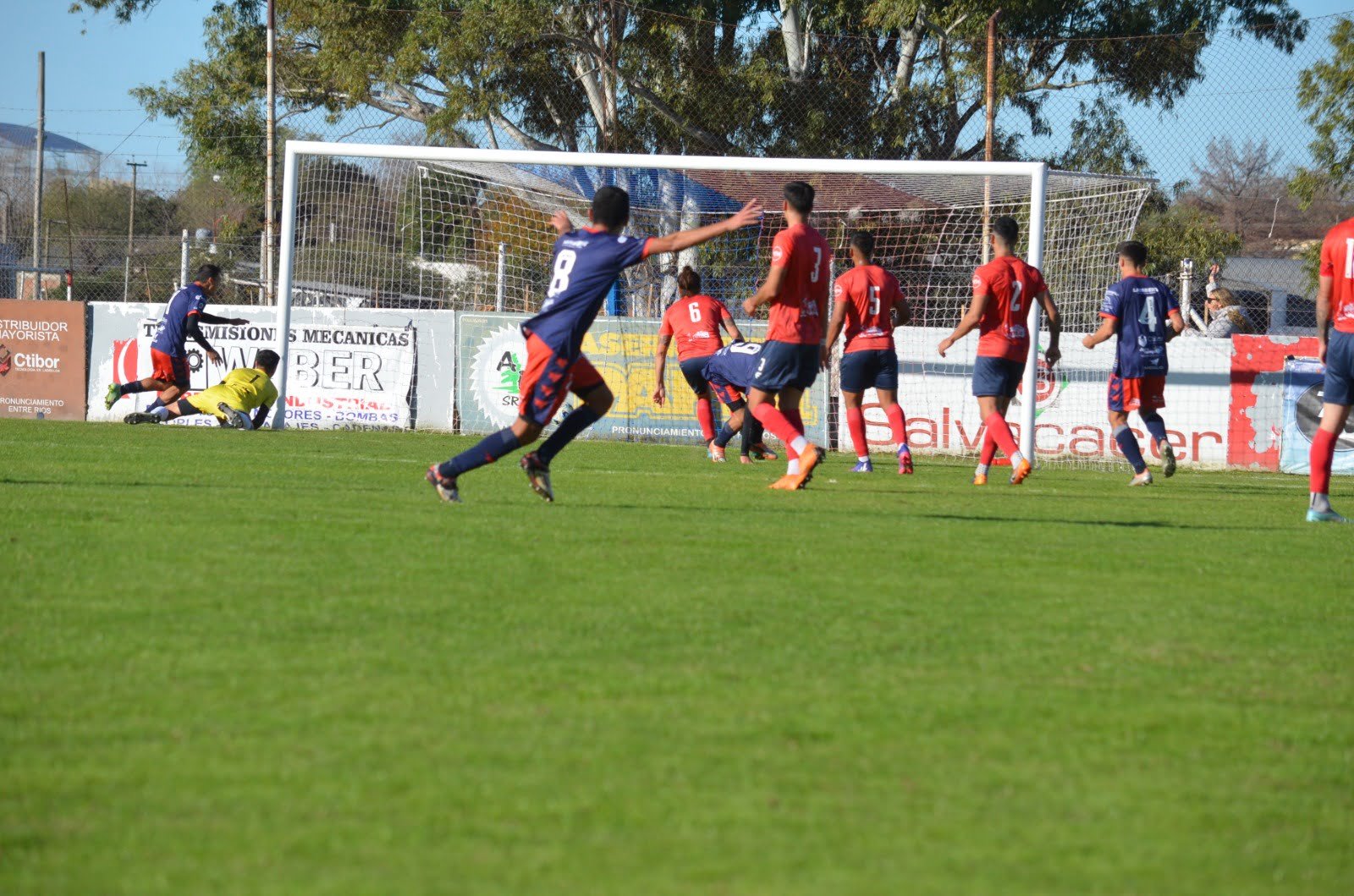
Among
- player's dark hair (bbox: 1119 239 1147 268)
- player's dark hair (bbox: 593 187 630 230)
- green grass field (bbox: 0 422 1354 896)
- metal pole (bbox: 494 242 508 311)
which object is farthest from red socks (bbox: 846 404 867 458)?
metal pole (bbox: 494 242 508 311)

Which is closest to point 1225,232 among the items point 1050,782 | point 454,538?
point 454,538

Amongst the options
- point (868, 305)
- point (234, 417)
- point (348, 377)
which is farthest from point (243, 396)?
point (868, 305)

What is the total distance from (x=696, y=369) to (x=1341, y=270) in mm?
6881

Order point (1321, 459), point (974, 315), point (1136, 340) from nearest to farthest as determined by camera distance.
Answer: point (1321, 459)
point (974, 315)
point (1136, 340)

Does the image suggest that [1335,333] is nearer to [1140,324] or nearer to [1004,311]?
[1004,311]

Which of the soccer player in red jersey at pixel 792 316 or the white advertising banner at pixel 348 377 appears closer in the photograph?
the soccer player in red jersey at pixel 792 316

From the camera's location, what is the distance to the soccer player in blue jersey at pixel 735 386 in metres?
14.2

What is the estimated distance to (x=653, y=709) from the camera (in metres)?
3.80

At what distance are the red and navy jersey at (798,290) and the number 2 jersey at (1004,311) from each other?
68.5 inches

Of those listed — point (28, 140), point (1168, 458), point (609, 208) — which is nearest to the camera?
point (609, 208)

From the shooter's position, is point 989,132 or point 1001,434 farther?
point 989,132

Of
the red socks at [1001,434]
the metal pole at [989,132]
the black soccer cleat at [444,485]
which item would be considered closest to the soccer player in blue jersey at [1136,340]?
the red socks at [1001,434]

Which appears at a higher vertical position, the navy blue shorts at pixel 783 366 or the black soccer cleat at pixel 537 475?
the navy blue shorts at pixel 783 366

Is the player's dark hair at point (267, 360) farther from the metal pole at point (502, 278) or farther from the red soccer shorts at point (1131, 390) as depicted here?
the red soccer shorts at point (1131, 390)
